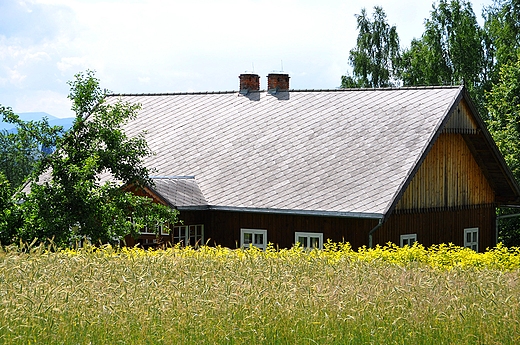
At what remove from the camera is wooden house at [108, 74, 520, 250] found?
22.3 m

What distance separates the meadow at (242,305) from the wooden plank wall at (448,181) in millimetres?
12698

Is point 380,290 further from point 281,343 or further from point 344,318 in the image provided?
point 281,343

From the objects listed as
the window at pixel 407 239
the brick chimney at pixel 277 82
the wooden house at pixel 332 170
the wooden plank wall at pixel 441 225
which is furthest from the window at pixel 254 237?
the brick chimney at pixel 277 82

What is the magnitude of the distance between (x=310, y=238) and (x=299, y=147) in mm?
3503

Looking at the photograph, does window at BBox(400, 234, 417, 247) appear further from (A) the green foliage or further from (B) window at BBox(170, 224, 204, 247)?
(A) the green foliage

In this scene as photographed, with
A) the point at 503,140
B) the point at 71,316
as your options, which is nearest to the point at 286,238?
the point at 71,316

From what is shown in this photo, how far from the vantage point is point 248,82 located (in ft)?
97.6

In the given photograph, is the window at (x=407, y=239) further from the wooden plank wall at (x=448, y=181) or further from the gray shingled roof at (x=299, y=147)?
the gray shingled roof at (x=299, y=147)

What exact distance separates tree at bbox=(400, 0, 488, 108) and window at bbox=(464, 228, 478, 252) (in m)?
20.5

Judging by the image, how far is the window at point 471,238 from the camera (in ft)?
86.6

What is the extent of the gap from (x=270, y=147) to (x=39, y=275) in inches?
630

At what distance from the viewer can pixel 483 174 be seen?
89.3ft

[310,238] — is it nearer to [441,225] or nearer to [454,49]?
[441,225]

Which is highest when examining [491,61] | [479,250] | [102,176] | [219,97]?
[491,61]
